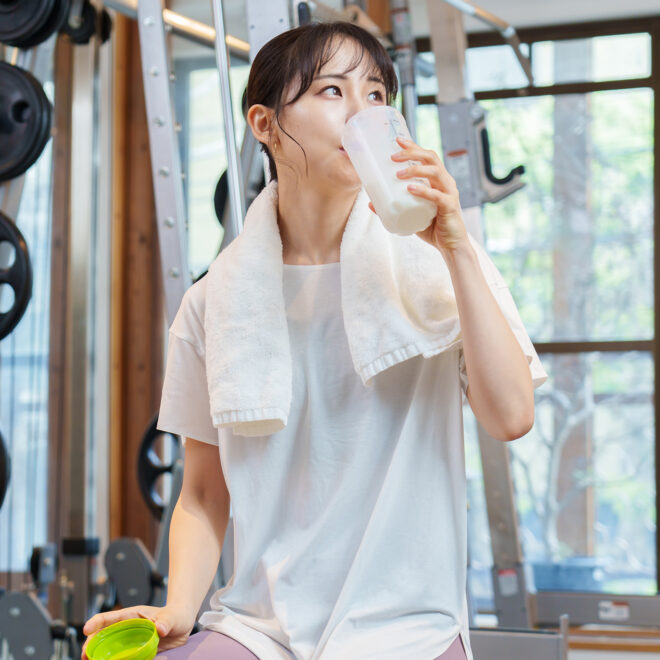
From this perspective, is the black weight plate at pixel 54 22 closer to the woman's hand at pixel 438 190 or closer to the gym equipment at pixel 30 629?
the gym equipment at pixel 30 629

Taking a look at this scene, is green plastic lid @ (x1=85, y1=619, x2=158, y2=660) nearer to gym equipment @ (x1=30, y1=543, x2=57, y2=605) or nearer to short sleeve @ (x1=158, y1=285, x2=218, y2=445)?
short sleeve @ (x1=158, y1=285, x2=218, y2=445)

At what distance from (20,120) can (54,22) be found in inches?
9.7

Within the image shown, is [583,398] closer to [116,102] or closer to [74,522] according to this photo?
[74,522]

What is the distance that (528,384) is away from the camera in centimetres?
99

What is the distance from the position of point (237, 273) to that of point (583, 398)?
2.74 meters

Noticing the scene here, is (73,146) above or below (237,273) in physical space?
above

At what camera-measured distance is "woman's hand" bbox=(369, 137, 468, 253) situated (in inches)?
35.9

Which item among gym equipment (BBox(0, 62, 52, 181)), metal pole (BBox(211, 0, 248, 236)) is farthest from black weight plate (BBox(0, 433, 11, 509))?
metal pole (BBox(211, 0, 248, 236))

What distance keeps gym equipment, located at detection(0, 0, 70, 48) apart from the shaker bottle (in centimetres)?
141

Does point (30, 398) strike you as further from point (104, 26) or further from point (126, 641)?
point (126, 641)

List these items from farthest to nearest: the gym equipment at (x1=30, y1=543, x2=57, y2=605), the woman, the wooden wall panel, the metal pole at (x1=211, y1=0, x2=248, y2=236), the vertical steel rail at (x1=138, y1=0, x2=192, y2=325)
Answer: the wooden wall panel → the gym equipment at (x1=30, y1=543, x2=57, y2=605) → the vertical steel rail at (x1=138, y1=0, x2=192, y2=325) → the metal pole at (x1=211, y1=0, x2=248, y2=236) → the woman

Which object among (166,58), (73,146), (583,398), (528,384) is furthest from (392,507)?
(583,398)

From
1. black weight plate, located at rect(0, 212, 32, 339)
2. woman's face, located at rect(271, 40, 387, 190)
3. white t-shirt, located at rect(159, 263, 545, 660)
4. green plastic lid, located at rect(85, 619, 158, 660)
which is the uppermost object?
woman's face, located at rect(271, 40, 387, 190)

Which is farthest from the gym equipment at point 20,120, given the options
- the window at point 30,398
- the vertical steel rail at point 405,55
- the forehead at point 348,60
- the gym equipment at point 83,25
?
the window at point 30,398
